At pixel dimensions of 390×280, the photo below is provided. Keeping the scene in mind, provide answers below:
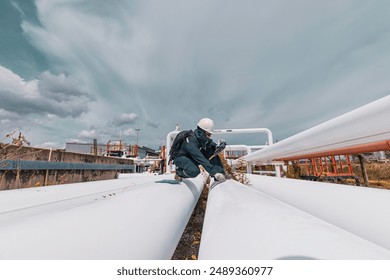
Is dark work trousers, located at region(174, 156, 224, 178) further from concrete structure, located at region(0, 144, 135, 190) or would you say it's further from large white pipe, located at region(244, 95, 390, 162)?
concrete structure, located at region(0, 144, 135, 190)

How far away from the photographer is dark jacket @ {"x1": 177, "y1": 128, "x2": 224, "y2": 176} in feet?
6.77

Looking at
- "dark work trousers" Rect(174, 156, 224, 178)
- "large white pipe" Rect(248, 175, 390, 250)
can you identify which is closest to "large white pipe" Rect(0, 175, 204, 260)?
"large white pipe" Rect(248, 175, 390, 250)

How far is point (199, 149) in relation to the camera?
250 centimetres

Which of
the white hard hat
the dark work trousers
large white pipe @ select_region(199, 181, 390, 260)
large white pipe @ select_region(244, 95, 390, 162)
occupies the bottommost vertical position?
large white pipe @ select_region(199, 181, 390, 260)

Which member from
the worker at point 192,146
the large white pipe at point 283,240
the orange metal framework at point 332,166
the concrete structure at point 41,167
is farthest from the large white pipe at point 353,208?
the concrete structure at point 41,167

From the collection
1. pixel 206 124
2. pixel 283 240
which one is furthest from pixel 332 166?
pixel 283 240

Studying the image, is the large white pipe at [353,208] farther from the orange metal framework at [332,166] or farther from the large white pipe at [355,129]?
the orange metal framework at [332,166]

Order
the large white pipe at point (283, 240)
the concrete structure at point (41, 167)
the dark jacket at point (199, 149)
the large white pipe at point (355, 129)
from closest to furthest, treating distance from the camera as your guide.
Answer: the large white pipe at point (283, 240)
the large white pipe at point (355, 129)
the dark jacket at point (199, 149)
the concrete structure at point (41, 167)

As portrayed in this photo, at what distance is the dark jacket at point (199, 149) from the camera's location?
81.3 inches

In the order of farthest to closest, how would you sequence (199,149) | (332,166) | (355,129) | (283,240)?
1. (332,166)
2. (199,149)
3. (355,129)
4. (283,240)

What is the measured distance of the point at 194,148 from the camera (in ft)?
7.14

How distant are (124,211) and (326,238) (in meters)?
0.71

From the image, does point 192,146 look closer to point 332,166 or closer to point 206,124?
point 206,124

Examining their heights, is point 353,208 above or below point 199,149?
below
